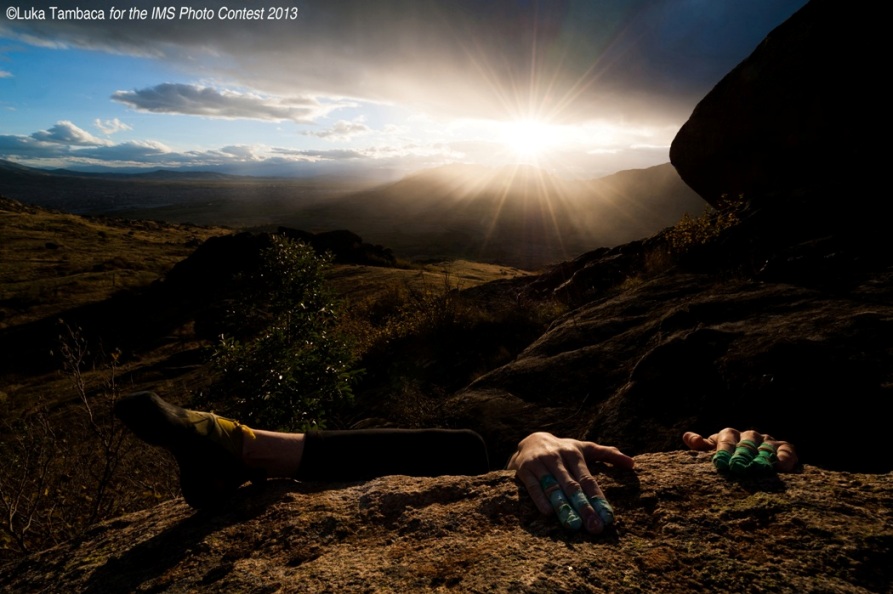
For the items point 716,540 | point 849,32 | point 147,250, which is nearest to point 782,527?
point 716,540

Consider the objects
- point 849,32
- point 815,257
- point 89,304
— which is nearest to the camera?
point 815,257

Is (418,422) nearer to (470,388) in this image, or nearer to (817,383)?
(470,388)

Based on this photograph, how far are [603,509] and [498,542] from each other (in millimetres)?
510

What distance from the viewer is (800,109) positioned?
11.6 m

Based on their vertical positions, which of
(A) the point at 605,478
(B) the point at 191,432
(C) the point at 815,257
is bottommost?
(A) the point at 605,478

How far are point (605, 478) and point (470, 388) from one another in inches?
141

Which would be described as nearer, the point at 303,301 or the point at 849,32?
the point at 303,301

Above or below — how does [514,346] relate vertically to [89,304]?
above

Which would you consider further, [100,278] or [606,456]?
[100,278]

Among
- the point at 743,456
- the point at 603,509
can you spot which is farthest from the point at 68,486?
the point at 743,456

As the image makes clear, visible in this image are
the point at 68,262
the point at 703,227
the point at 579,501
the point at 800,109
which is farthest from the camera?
the point at 68,262

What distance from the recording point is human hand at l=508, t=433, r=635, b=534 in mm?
2184

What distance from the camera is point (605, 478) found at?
2598 mm

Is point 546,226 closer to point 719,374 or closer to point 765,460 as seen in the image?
point 719,374
